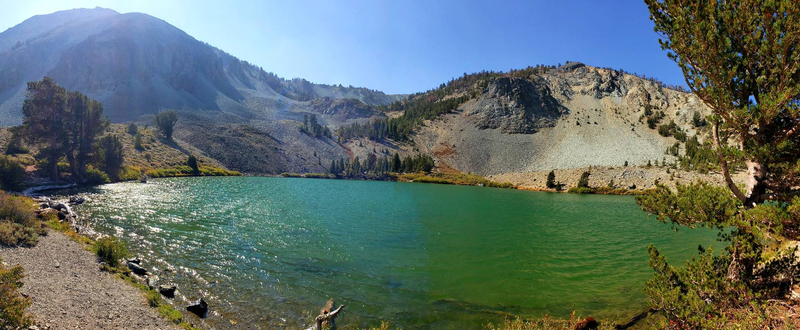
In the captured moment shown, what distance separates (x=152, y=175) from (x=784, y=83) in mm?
89442

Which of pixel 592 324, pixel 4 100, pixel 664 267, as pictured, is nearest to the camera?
pixel 664 267

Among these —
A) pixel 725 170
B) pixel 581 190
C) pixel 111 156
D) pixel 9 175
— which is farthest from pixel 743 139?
pixel 111 156

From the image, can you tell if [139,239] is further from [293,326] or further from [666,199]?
[666,199]

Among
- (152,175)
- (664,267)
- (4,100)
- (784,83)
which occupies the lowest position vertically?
(152,175)

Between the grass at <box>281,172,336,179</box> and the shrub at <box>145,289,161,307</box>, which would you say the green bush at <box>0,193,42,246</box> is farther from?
the grass at <box>281,172,336,179</box>

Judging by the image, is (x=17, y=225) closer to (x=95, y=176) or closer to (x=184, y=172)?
(x=95, y=176)

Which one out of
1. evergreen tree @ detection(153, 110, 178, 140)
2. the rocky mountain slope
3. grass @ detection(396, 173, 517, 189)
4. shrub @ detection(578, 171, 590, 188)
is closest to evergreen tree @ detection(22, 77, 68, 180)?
evergreen tree @ detection(153, 110, 178, 140)

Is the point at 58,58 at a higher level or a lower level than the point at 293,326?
higher

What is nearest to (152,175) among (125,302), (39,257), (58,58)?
(39,257)

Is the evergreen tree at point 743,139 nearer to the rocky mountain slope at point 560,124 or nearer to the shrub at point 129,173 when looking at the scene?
the shrub at point 129,173

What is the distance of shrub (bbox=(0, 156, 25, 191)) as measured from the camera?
3384 centimetres

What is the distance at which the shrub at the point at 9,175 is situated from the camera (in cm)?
3384

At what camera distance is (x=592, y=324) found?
34.7 ft

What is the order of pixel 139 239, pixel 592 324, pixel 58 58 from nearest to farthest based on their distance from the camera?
pixel 592 324 → pixel 139 239 → pixel 58 58
